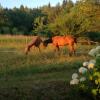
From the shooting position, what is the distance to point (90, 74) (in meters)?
9.88

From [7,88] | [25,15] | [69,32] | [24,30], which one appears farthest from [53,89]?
[25,15]

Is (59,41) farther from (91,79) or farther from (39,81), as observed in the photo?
(91,79)

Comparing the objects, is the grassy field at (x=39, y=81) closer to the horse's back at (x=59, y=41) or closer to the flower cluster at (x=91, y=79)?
the flower cluster at (x=91, y=79)

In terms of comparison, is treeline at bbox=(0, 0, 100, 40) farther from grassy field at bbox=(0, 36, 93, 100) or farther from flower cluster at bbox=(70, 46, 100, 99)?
flower cluster at bbox=(70, 46, 100, 99)

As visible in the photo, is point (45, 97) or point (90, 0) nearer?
point (45, 97)

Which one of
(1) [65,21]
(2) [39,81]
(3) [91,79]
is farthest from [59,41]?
(1) [65,21]

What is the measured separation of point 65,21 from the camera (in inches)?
1610

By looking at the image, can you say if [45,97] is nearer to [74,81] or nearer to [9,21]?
[74,81]

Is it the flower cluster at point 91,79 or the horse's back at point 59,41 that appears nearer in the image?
the flower cluster at point 91,79

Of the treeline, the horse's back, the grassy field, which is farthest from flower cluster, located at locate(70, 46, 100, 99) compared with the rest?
the treeline

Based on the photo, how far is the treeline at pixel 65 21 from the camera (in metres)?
27.7

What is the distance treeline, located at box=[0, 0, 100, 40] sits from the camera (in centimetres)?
2773

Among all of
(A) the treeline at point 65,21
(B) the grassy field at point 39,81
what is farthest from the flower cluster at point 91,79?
(A) the treeline at point 65,21

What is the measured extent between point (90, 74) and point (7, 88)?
7.68 feet
